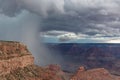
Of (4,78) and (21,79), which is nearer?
(4,78)

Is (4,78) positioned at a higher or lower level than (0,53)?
lower

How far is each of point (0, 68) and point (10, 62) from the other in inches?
574

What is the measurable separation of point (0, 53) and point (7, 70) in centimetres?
1198


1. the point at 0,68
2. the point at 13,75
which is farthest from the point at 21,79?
the point at 0,68

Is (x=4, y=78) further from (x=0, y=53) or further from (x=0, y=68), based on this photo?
(x=0, y=53)

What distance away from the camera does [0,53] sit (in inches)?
7820

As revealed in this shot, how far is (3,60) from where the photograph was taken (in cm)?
19125

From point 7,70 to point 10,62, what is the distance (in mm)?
6751

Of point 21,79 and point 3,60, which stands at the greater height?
point 3,60

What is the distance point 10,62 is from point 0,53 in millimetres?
8381

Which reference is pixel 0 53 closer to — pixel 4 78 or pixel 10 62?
pixel 10 62

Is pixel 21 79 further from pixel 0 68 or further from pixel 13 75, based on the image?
pixel 0 68

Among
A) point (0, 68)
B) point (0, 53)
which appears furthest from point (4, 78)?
point (0, 53)

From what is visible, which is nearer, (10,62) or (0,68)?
(0,68)
